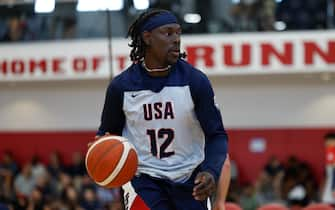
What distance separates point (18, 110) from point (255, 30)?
18.5 ft

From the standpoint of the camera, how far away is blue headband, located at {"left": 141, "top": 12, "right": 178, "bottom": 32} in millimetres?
5055

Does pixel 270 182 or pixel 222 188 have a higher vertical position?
pixel 222 188

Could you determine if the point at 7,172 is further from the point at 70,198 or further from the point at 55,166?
the point at 70,198

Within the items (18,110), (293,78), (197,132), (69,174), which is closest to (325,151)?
(293,78)

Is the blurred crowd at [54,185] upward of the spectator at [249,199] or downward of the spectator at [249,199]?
downward

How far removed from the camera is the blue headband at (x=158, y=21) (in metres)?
5.05

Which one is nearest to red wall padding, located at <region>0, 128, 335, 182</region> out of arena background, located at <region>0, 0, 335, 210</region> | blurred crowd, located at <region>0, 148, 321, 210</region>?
arena background, located at <region>0, 0, 335, 210</region>

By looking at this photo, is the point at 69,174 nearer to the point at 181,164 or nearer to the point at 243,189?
the point at 243,189

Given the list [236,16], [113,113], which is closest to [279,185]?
[236,16]

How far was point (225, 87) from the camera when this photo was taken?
1842cm

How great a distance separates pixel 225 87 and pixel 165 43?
13.5m

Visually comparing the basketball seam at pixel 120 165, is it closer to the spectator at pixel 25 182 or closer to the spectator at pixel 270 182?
the spectator at pixel 270 182

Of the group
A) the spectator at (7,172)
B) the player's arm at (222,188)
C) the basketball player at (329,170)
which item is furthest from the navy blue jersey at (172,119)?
the spectator at (7,172)

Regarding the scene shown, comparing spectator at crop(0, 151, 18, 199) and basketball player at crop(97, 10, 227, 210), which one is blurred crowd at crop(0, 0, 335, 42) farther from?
basketball player at crop(97, 10, 227, 210)
